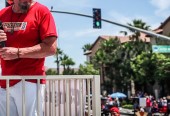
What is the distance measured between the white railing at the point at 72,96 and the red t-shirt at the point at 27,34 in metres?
0.29

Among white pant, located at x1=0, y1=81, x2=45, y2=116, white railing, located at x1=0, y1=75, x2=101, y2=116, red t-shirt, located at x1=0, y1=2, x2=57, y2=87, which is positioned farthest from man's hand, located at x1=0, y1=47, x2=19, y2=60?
white railing, located at x1=0, y1=75, x2=101, y2=116

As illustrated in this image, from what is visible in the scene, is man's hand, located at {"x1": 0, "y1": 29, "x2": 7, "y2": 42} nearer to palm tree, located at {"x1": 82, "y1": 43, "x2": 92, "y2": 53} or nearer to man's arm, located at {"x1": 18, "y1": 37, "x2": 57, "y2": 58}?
man's arm, located at {"x1": 18, "y1": 37, "x2": 57, "y2": 58}

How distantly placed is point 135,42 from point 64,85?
2424 inches

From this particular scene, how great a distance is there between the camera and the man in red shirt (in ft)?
11.0

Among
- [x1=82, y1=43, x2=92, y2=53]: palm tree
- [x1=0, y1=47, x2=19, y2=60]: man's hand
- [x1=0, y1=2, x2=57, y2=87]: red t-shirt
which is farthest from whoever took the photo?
[x1=82, y1=43, x2=92, y2=53]: palm tree

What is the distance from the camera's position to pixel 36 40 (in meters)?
3.45

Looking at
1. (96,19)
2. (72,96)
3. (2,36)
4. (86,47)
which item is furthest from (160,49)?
(86,47)

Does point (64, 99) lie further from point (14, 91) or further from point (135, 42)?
point (135, 42)

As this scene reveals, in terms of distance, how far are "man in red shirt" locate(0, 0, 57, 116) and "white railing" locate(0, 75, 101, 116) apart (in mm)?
289

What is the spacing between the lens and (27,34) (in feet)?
11.2

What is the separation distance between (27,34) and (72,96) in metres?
0.75

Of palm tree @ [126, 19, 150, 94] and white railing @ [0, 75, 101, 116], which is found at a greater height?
palm tree @ [126, 19, 150, 94]

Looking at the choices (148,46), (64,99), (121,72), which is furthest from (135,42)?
(64,99)

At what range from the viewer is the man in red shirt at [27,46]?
11.0 feet
